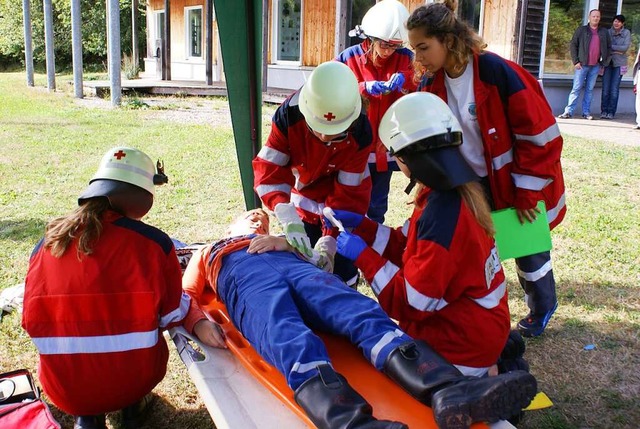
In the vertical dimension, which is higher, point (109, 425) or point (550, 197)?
point (550, 197)

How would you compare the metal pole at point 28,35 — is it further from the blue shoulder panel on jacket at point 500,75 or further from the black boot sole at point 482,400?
the black boot sole at point 482,400

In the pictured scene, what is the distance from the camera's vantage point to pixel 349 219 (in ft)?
10.4

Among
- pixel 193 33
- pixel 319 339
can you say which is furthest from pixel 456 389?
pixel 193 33

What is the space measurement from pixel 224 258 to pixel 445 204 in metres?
1.28

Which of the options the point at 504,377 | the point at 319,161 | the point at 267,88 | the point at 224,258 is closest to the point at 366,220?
the point at 319,161

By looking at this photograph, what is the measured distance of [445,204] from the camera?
2338 millimetres

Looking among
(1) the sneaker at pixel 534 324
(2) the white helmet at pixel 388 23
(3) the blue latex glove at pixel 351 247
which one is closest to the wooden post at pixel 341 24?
(2) the white helmet at pixel 388 23

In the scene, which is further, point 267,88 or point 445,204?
point 267,88

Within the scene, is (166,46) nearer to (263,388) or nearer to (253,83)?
(253,83)

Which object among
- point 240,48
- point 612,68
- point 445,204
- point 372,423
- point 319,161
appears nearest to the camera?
point 372,423

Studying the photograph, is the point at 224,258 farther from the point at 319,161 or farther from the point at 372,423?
the point at 372,423

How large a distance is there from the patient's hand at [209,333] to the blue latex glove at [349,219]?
0.88 metres

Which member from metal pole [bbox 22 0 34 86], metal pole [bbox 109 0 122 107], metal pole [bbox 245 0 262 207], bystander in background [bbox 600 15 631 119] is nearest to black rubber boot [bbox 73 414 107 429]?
metal pole [bbox 245 0 262 207]

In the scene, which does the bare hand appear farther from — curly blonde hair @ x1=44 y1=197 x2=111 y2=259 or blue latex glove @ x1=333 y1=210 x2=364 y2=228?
curly blonde hair @ x1=44 y1=197 x2=111 y2=259
